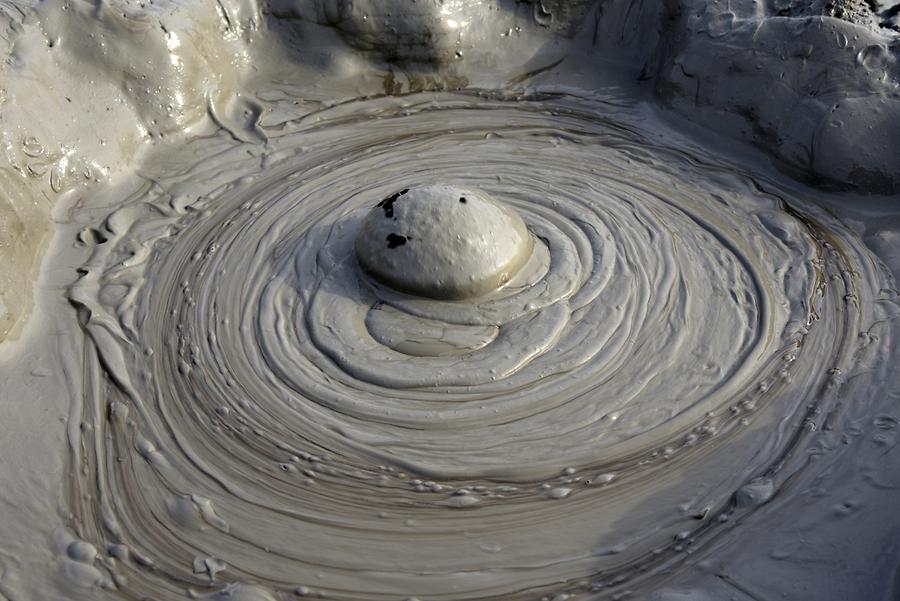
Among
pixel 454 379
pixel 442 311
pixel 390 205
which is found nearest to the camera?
pixel 454 379

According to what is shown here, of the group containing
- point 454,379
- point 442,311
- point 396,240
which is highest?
point 396,240

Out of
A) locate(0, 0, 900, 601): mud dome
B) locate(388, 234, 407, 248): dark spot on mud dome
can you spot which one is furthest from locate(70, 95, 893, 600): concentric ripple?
locate(388, 234, 407, 248): dark spot on mud dome

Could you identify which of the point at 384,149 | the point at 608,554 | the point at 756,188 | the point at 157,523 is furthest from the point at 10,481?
the point at 756,188

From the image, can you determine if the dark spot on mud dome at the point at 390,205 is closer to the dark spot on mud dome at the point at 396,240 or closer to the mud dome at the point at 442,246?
the mud dome at the point at 442,246

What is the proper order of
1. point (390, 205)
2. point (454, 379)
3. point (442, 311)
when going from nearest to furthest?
point (454, 379) → point (442, 311) → point (390, 205)

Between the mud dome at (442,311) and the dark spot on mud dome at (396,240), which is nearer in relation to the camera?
the mud dome at (442,311)

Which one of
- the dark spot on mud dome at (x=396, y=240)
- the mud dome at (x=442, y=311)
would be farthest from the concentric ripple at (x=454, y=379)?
the dark spot on mud dome at (x=396, y=240)

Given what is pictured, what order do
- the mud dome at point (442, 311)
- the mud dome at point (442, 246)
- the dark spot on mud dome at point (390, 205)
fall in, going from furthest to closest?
the dark spot on mud dome at point (390, 205)
the mud dome at point (442, 246)
the mud dome at point (442, 311)

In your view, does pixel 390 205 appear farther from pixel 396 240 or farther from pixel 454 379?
pixel 454 379

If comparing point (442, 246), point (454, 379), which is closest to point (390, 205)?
point (442, 246)
